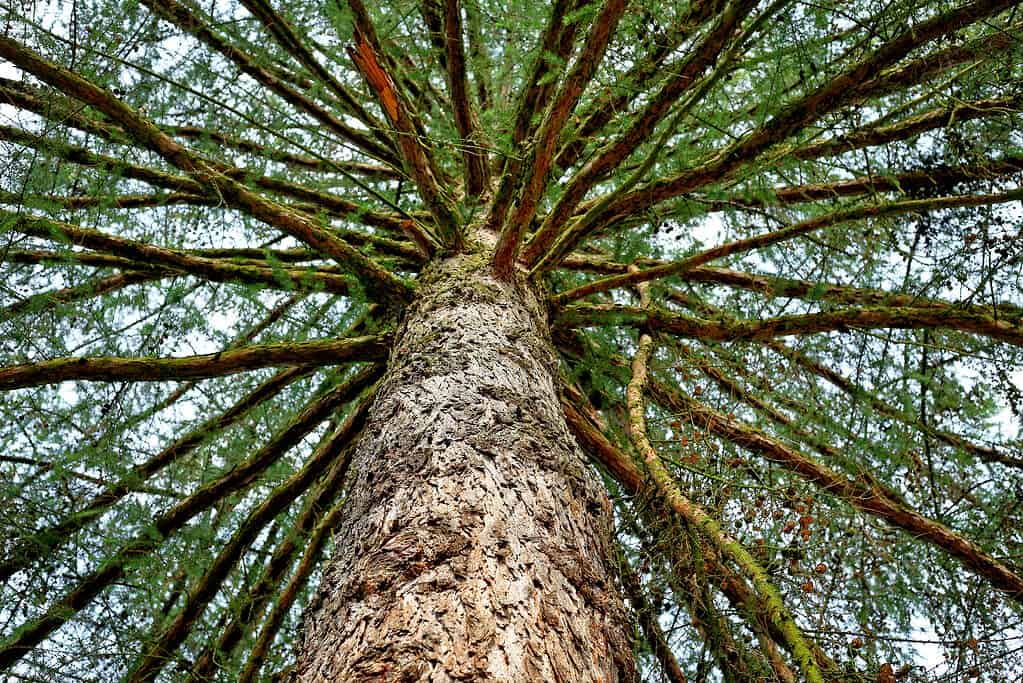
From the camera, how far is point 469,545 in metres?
1.34

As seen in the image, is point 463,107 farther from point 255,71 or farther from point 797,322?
point 797,322

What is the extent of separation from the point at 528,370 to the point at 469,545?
2.92 ft

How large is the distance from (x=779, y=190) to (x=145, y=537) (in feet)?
11.0

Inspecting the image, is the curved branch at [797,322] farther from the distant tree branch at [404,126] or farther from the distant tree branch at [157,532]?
the distant tree branch at [157,532]

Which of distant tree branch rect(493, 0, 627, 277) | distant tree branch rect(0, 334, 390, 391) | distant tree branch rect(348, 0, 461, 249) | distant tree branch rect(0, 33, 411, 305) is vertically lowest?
distant tree branch rect(0, 334, 390, 391)

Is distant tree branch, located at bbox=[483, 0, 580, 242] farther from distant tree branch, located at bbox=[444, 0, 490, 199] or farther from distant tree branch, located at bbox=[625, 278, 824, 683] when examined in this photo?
distant tree branch, located at bbox=[625, 278, 824, 683]

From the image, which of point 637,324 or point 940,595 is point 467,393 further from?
point 940,595

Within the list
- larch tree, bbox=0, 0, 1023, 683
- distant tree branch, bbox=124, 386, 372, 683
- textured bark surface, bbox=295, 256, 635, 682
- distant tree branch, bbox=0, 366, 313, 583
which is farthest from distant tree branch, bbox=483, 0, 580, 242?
distant tree branch, bbox=0, 366, 313, 583

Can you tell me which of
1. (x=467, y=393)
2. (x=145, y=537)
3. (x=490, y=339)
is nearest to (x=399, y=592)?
(x=467, y=393)

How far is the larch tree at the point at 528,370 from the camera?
155 cm

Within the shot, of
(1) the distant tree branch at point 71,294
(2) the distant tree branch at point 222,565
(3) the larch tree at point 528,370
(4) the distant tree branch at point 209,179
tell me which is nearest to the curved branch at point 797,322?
(3) the larch tree at point 528,370

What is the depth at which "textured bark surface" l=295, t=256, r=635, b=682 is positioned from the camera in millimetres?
1132

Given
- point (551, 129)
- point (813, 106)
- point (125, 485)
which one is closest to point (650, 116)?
point (551, 129)

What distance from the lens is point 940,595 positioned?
7.91ft
